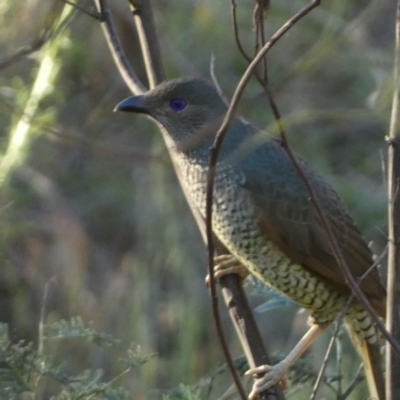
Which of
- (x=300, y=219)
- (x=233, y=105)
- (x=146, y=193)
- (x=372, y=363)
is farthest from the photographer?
(x=146, y=193)

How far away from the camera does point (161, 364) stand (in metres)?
5.74

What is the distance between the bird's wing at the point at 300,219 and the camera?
13.1 ft

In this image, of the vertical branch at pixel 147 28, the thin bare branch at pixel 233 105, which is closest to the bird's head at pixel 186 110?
the vertical branch at pixel 147 28

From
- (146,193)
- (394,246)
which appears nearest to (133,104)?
(394,246)

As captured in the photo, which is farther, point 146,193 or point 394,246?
point 146,193

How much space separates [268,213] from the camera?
13.1 ft

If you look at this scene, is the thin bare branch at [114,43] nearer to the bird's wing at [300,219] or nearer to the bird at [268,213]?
the bird at [268,213]

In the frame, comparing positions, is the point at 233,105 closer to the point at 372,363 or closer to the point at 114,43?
the point at 114,43

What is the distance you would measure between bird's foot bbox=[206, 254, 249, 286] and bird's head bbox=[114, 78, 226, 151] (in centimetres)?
47

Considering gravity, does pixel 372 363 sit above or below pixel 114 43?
below

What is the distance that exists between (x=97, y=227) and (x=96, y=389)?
4.44 metres

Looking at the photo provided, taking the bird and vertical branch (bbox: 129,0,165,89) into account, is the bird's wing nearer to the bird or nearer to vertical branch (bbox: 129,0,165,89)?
the bird

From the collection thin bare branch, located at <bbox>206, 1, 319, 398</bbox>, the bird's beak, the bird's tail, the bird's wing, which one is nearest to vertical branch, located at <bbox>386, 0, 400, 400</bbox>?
thin bare branch, located at <bbox>206, 1, 319, 398</bbox>

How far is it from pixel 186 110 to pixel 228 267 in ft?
2.25
